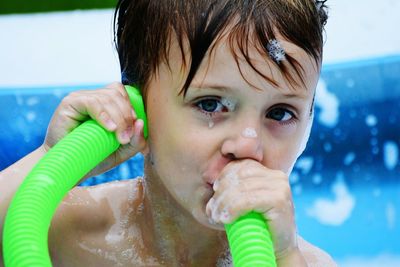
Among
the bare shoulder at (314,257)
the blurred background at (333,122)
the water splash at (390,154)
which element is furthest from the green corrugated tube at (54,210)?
the water splash at (390,154)

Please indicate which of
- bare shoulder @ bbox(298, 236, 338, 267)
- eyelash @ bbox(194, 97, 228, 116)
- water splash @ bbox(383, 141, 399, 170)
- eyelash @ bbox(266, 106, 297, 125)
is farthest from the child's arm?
water splash @ bbox(383, 141, 399, 170)

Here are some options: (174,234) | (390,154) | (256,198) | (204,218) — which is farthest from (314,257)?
(390,154)

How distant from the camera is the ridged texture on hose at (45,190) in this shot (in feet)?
3.74

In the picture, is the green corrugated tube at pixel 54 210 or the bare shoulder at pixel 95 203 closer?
the green corrugated tube at pixel 54 210

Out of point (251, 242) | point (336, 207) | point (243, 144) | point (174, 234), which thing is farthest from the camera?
point (336, 207)

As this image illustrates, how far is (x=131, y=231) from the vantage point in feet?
5.61

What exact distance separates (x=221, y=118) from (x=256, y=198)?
0.18 metres

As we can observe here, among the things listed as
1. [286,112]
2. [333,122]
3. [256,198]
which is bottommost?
[333,122]

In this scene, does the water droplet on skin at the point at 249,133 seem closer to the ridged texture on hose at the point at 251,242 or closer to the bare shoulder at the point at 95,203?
the ridged texture on hose at the point at 251,242

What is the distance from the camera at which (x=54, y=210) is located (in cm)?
131

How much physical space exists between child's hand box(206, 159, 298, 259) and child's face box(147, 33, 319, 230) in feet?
0.14

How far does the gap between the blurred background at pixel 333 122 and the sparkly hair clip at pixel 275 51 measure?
4.02 ft

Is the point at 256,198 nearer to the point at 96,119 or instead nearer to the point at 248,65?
the point at 248,65

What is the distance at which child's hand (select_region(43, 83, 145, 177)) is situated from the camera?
4.81 feet
